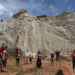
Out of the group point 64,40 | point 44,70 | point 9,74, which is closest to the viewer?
point 9,74

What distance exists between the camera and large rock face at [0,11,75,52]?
4797 cm

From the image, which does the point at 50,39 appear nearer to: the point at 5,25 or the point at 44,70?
the point at 5,25

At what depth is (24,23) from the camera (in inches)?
2096

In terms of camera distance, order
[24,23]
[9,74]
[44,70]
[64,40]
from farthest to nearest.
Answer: [24,23], [64,40], [44,70], [9,74]

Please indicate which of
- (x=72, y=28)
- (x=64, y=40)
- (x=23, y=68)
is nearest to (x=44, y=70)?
(x=23, y=68)

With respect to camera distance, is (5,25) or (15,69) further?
(5,25)

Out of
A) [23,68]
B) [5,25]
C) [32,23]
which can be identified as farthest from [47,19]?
[23,68]

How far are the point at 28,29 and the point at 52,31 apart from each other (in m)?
3.36

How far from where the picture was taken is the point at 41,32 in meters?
52.9

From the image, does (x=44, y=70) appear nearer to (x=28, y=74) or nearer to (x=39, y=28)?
(x=28, y=74)

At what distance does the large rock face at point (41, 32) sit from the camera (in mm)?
47969

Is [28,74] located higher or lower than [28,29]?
lower

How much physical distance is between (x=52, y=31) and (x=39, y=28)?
221cm

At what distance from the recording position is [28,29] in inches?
2030
